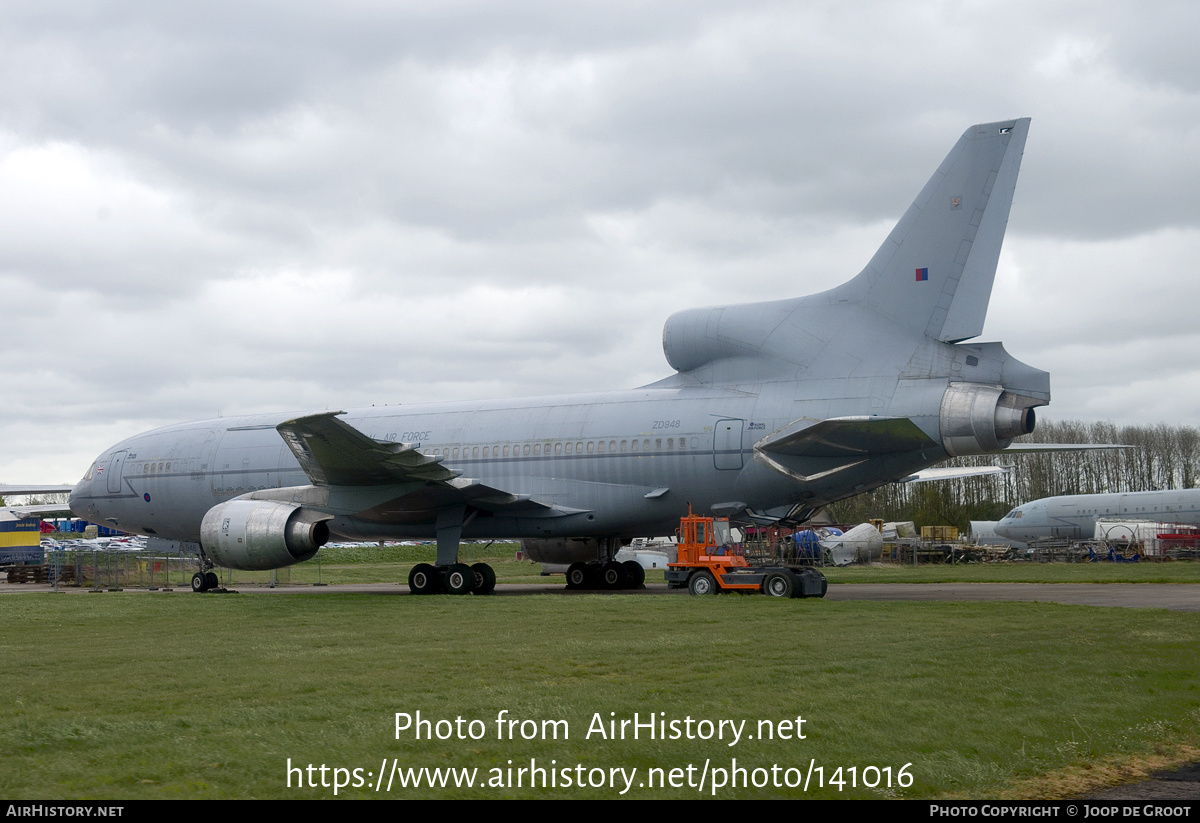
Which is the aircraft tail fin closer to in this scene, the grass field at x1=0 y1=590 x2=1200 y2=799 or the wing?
the grass field at x1=0 y1=590 x2=1200 y2=799

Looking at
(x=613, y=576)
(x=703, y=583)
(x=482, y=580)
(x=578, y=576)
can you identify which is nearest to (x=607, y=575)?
(x=613, y=576)

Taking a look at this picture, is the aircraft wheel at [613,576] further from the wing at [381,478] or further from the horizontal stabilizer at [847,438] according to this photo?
the horizontal stabilizer at [847,438]

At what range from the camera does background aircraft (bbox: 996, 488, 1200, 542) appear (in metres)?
54.3

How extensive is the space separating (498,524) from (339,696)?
15.4 metres

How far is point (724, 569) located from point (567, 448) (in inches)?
191

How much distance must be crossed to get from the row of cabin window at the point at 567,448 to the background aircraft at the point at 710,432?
0.12 feet

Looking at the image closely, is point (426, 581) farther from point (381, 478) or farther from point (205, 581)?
point (205, 581)

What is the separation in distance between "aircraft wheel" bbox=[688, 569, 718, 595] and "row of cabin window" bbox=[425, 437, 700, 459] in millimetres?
2725

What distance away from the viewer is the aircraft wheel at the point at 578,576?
26562mm

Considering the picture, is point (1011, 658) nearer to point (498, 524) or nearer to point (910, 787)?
point (910, 787)

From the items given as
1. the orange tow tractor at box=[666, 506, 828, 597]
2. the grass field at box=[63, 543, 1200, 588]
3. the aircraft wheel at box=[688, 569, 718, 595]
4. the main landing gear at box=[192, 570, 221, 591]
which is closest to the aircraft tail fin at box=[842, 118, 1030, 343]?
the orange tow tractor at box=[666, 506, 828, 597]

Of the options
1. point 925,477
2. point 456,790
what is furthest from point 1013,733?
point 925,477

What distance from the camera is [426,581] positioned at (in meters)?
23.0

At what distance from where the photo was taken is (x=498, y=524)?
23.8 m
